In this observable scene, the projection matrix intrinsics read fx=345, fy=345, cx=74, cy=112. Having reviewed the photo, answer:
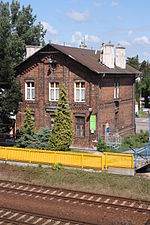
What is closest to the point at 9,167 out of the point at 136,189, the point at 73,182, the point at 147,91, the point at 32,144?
the point at 32,144

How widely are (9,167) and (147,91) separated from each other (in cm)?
5721

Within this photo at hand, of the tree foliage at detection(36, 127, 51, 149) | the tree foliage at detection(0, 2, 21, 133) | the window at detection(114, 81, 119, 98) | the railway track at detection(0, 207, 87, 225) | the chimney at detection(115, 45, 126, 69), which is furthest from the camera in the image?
the chimney at detection(115, 45, 126, 69)

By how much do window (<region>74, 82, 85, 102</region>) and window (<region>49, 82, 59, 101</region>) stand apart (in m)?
1.87

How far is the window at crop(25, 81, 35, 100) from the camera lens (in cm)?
3191

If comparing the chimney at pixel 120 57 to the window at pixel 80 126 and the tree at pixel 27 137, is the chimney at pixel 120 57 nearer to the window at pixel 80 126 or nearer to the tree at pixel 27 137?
the window at pixel 80 126

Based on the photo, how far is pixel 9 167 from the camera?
76.8 feet

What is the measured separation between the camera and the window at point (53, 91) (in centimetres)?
3075

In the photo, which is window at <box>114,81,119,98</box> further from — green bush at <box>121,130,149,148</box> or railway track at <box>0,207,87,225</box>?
railway track at <box>0,207,87,225</box>

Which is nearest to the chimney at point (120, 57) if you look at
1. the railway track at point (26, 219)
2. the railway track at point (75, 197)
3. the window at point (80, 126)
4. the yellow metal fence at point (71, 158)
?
the window at point (80, 126)

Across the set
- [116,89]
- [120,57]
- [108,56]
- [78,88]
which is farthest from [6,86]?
[120,57]

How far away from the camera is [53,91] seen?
30.9 m

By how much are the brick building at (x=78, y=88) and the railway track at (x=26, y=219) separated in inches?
581

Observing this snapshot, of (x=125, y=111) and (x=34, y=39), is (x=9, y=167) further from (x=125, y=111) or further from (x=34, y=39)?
(x=34, y=39)

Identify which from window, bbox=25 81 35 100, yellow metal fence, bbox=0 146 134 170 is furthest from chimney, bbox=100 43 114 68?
yellow metal fence, bbox=0 146 134 170
